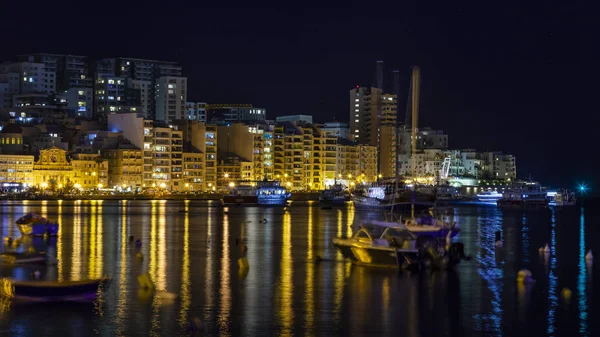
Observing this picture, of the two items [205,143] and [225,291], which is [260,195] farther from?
[225,291]

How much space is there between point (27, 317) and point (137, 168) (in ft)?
414

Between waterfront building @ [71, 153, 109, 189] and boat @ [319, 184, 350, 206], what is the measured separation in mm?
33829

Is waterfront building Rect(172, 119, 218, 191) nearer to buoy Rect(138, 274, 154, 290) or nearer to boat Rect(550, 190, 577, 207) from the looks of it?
boat Rect(550, 190, 577, 207)

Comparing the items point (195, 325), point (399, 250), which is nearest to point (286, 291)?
point (399, 250)

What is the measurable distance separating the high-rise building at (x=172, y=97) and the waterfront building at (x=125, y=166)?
40.0 metres

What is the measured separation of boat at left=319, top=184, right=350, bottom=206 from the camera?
142 m

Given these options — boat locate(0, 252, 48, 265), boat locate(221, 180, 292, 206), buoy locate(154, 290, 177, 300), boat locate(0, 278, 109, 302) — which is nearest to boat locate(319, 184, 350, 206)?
boat locate(221, 180, 292, 206)

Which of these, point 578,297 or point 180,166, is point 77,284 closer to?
point 578,297

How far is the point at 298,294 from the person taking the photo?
30.9 m

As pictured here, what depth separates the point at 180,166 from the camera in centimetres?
15700

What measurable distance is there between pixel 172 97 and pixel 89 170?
48182 millimetres

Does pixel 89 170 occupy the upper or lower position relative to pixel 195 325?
upper

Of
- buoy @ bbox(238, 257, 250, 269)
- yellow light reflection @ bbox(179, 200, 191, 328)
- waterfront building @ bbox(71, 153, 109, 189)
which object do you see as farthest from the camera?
waterfront building @ bbox(71, 153, 109, 189)

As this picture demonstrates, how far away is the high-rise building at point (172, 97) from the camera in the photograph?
191875mm
